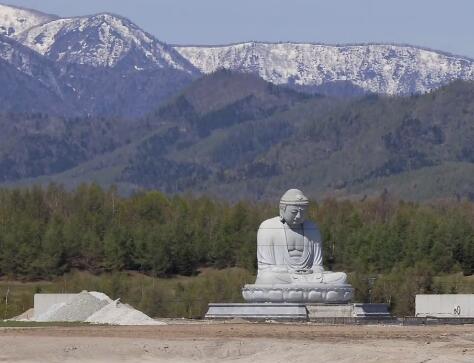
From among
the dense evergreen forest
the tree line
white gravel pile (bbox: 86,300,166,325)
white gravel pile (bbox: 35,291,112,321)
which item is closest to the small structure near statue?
white gravel pile (bbox: 86,300,166,325)

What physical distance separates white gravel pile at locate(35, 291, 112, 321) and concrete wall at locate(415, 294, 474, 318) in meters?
15.0

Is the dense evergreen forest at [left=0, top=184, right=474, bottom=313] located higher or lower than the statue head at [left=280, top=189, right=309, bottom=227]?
lower

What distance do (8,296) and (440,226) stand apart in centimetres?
3676

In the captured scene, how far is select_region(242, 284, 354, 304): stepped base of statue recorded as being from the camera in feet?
228

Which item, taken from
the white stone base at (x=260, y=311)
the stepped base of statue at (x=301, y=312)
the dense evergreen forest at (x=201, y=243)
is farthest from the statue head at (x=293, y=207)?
the dense evergreen forest at (x=201, y=243)

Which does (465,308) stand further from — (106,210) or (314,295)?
(106,210)

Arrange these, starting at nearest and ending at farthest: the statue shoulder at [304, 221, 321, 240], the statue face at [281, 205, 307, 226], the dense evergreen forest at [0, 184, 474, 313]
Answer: the statue face at [281, 205, 307, 226] < the statue shoulder at [304, 221, 321, 240] < the dense evergreen forest at [0, 184, 474, 313]

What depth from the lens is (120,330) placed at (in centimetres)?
5709

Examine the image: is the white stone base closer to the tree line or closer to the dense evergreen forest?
the dense evergreen forest

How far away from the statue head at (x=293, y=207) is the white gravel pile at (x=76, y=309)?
809 cm

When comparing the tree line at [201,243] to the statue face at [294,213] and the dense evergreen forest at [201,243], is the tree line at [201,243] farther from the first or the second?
the statue face at [294,213]

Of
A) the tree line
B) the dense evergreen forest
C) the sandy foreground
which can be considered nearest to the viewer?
the sandy foreground

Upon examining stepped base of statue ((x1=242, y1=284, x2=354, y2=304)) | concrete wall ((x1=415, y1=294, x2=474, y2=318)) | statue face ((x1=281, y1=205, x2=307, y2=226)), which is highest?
statue face ((x1=281, y1=205, x2=307, y2=226))

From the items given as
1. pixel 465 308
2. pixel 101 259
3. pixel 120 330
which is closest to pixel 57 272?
pixel 101 259
